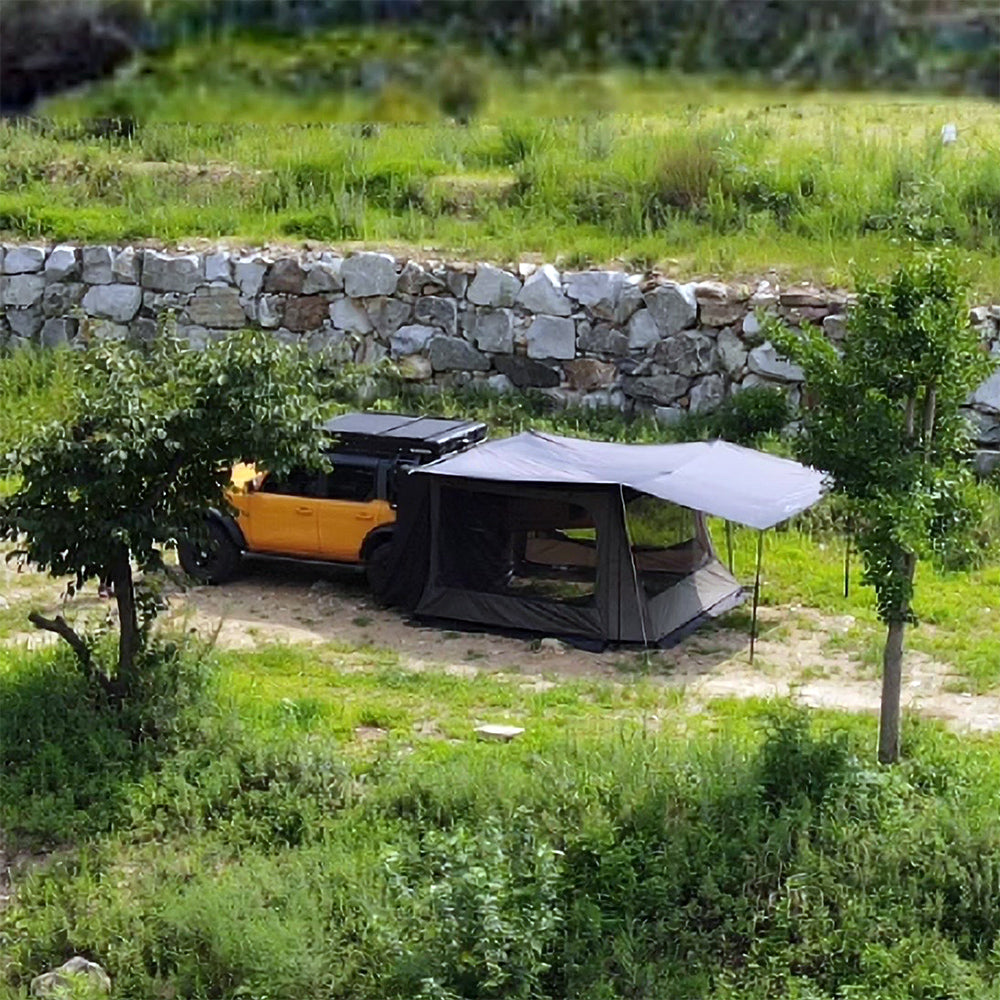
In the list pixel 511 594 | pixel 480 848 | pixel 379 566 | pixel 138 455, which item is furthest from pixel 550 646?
pixel 480 848

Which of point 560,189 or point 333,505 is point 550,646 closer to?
point 333,505

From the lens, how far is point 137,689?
9.26 meters

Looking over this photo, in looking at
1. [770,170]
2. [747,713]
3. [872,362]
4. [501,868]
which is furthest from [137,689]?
[770,170]

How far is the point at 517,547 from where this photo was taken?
38.5 feet

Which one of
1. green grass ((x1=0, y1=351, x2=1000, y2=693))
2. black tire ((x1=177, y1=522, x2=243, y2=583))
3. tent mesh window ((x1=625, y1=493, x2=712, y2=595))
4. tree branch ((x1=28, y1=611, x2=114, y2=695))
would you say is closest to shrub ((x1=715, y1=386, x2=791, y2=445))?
green grass ((x1=0, y1=351, x2=1000, y2=693))

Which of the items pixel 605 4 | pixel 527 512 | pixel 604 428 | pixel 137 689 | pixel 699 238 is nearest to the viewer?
pixel 605 4

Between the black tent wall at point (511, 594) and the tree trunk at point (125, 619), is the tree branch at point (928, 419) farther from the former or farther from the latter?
the tree trunk at point (125, 619)

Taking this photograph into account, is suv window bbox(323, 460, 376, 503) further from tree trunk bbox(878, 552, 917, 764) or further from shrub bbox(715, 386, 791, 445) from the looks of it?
tree trunk bbox(878, 552, 917, 764)

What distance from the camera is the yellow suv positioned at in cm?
1235

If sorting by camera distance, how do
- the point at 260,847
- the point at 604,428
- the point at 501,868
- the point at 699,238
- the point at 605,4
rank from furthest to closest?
the point at 699,238 → the point at 604,428 → the point at 260,847 → the point at 501,868 → the point at 605,4

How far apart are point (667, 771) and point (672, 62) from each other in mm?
5977

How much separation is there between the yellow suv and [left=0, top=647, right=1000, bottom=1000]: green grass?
3155mm

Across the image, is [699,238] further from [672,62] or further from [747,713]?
[672,62]

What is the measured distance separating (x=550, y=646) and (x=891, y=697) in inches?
134
